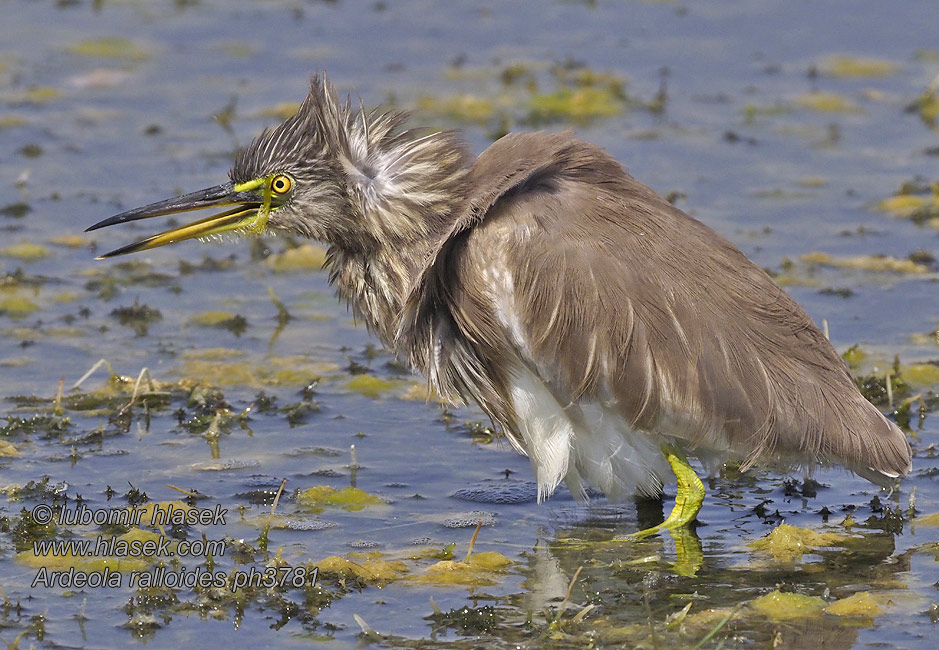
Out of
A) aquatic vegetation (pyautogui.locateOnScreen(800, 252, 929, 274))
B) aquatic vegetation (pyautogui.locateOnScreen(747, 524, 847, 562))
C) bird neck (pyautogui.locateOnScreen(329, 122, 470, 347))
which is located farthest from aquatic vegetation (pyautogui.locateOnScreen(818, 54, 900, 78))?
aquatic vegetation (pyautogui.locateOnScreen(747, 524, 847, 562))

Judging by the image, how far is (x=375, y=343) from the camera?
30.2 ft

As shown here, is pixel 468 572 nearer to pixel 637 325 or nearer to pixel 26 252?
pixel 637 325

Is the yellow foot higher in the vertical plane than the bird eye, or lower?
lower

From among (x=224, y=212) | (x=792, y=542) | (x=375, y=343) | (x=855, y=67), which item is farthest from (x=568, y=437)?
(x=855, y=67)

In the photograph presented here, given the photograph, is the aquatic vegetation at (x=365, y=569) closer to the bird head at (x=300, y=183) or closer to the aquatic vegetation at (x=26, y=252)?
the bird head at (x=300, y=183)

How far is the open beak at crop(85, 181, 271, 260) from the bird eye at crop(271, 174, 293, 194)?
58mm

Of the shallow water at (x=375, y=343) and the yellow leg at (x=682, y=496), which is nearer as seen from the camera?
the shallow water at (x=375, y=343)

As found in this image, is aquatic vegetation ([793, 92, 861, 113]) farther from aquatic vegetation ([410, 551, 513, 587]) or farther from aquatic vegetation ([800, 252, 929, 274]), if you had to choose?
aquatic vegetation ([410, 551, 513, 587])

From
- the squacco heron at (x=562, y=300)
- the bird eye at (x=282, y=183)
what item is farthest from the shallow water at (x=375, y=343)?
the bird eye at (x=282, y=183)

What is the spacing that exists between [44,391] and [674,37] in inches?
323

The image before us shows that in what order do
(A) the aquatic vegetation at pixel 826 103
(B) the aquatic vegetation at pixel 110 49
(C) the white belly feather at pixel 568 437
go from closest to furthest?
(C) the white belly feather at pixel 568 437 < (A) the aquatic vegetation at pixel 826 103 < (B) the aquatic vegetation at pixel 110 49

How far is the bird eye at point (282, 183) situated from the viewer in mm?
6852

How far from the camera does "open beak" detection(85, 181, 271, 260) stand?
692cm

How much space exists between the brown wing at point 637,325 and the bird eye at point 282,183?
81cm
